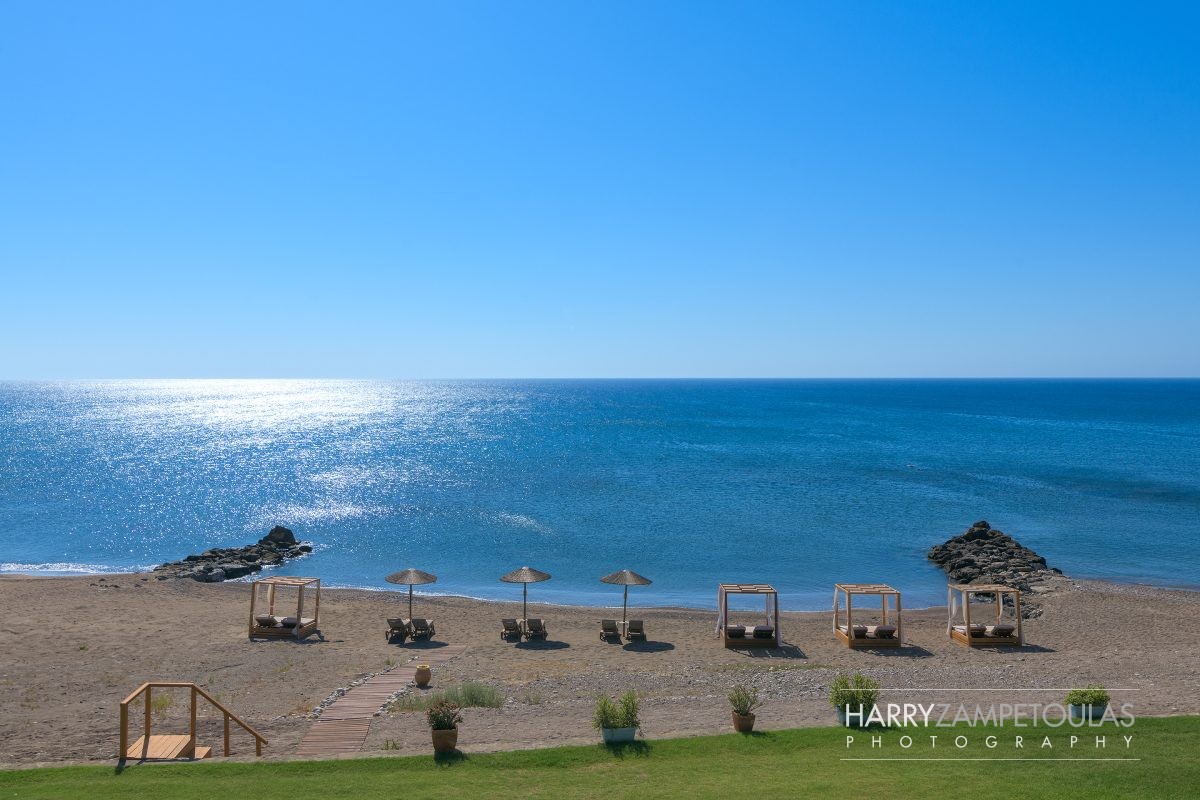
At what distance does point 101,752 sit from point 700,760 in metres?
9.25

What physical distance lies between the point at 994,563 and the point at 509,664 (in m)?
25.4

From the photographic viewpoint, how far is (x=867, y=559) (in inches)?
1558

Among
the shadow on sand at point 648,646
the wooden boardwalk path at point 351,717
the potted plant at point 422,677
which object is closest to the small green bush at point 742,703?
the wooden boardwalk path at point 351,717

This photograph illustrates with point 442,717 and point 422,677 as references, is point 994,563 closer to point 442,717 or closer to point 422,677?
point 422,677

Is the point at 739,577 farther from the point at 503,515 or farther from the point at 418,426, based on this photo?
the point at 418,426

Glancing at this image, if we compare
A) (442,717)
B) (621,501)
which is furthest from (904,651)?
(621,501)

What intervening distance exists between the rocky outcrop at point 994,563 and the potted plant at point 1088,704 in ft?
62.9

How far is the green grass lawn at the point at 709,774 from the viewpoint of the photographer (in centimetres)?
994

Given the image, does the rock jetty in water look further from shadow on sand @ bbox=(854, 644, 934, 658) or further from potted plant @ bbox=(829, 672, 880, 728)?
potted plant @ bbox=(829, 672, 880, 728)

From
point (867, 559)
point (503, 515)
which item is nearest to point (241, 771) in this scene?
point (867, 559)

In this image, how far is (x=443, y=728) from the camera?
11.6 metres

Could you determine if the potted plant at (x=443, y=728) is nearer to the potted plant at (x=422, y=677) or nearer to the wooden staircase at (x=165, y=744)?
the wooden staircase at (x=165, y=744)

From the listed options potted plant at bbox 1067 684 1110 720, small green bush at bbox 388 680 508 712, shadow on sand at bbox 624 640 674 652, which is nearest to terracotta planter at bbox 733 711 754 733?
small green bush at bbox 388 680 508 712

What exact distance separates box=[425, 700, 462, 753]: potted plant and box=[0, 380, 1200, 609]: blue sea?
2175cm
